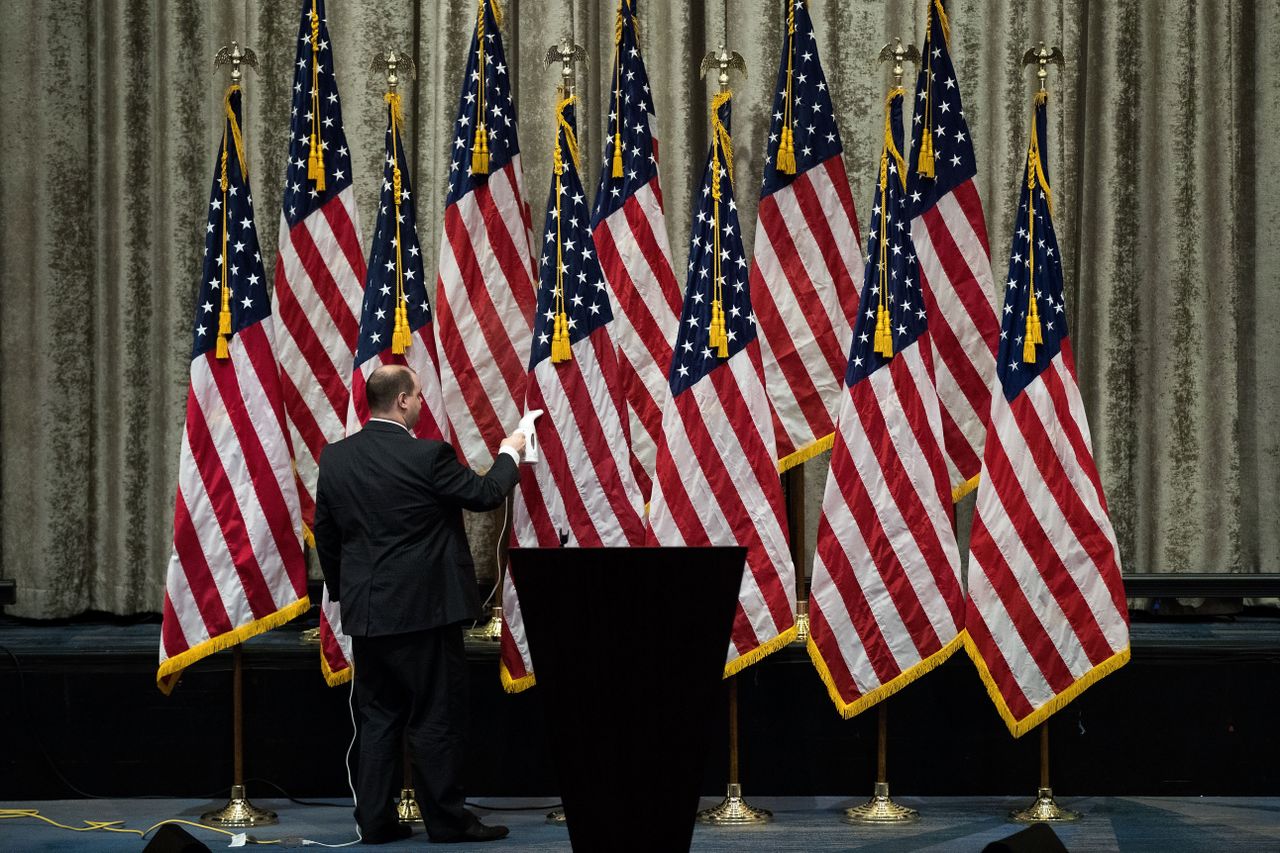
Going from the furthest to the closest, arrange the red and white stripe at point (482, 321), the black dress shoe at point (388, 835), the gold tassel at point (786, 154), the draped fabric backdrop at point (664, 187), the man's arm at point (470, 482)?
the draped fabric backdrop at point (664, 187)
the red and white stripe at point (482, 321)
the gold tassel at point (786, 154)
the black dress shoe at point (388, 835)
the man's arm at point (470, 482)

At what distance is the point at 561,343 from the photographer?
21.2ft

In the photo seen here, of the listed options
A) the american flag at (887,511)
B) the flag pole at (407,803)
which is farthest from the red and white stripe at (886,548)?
the flag pole at (407,803)

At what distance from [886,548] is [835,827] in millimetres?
1150

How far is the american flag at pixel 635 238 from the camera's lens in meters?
7.14

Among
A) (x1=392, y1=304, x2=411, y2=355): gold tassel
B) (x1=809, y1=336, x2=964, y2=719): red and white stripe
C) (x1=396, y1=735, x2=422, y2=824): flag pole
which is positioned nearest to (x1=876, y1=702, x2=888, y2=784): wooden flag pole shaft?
(x1=809, y1=336, x2=964, y2=719): red and white stripe

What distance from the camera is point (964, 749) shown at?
6.62 metres

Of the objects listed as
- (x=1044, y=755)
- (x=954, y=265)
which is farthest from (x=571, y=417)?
(x=1044, y=755)

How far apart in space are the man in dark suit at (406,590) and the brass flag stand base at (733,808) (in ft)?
2.99

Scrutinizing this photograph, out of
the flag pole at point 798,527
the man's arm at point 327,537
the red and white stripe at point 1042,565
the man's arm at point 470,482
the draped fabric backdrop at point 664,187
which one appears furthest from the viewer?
the draped fabric backdrop at point 664,187

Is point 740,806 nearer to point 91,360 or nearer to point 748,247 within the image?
point 748,247

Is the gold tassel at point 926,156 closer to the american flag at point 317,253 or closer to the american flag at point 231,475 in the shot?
the american flag at point 317,253

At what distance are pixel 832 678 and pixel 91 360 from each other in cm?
488

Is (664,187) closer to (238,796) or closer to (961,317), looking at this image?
(961,317)

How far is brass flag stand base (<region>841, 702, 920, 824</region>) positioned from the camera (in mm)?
6160
